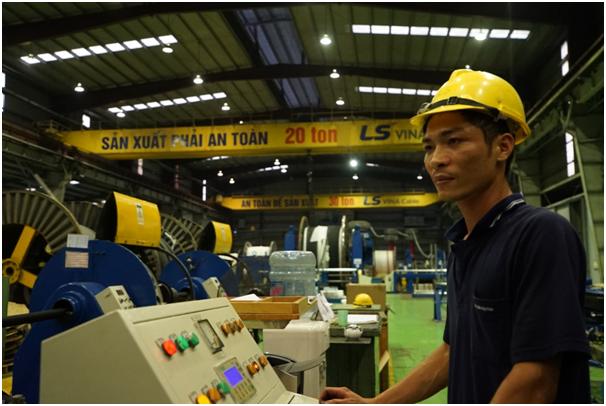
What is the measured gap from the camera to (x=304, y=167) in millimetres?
22391

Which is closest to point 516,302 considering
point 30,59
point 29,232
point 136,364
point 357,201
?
point 136,364

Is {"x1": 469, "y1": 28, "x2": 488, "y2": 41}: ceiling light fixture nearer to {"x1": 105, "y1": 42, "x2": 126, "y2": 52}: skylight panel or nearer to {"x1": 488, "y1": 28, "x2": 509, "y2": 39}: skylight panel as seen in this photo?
{"x1": 488, "y1": 28, "x2": 509, "y2": 39}: skylight panel

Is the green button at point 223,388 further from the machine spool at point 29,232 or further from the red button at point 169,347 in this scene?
the machine spool at point 29,232

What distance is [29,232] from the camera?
3.84 m

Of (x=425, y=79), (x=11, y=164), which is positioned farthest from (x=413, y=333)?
(x=11, y=164)

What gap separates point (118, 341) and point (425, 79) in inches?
390

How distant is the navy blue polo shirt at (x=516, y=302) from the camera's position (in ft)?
3.32

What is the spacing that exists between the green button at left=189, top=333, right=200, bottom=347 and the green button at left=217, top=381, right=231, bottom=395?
13cm

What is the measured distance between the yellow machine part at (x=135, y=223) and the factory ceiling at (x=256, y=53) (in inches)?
192

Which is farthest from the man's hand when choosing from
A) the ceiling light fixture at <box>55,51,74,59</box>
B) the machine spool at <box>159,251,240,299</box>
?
the ceiling light fixture at <box>55,51,74,59</box>

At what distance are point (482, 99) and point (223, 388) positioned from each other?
1.04 meters

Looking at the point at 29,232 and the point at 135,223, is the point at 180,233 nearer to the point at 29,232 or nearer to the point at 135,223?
the point at 29,232

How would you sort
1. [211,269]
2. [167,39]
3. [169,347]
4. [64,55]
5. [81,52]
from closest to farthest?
[169,347] < [211,269] < [167,39] < [81,52] < [64,55]

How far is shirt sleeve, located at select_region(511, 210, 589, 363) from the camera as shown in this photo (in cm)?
100
